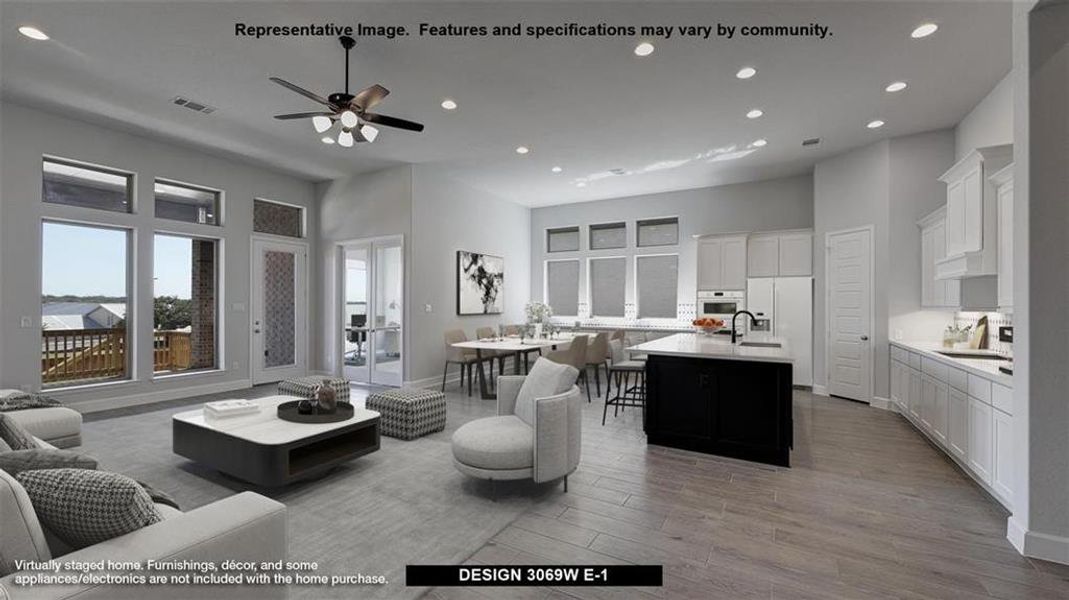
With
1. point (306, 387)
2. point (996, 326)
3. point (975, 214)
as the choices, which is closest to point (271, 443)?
point (306, 387)

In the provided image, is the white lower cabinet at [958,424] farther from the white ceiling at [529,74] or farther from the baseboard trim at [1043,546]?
the white ceiling at [529,74]

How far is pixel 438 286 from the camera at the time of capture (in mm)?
7254

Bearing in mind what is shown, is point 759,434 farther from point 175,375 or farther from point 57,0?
point 175,375

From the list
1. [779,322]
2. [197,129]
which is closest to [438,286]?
[197,129]

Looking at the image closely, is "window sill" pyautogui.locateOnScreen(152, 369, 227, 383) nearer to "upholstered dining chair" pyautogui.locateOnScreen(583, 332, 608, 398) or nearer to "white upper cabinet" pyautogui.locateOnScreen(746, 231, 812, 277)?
"upholstered dining chair" pyautogui.locateOnScreen(583, 332, 608, 398)

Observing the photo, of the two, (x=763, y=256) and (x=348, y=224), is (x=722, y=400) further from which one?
(x=348, y=224)

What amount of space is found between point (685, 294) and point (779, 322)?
5.81 ft

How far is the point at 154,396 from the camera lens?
5.83 metres

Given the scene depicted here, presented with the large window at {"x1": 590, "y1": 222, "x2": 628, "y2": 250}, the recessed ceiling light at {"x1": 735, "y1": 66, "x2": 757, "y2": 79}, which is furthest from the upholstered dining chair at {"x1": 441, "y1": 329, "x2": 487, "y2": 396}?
the recessed ceiling light at {"x1": 735, "y1": 66, "x2": 757, "y2": 79}

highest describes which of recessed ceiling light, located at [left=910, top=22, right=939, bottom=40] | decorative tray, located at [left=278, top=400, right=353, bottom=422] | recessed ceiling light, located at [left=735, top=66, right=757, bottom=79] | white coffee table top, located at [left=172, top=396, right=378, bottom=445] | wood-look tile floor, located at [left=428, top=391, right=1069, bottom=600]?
recessed ceiling light, located at [left=910, top=22, right=939, bottom=40]

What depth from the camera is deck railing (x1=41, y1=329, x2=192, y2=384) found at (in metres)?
5.19

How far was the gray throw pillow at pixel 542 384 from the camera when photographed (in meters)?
3.15

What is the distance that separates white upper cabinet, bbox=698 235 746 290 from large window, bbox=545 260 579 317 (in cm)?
274

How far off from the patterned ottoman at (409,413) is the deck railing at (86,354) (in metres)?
3.78
